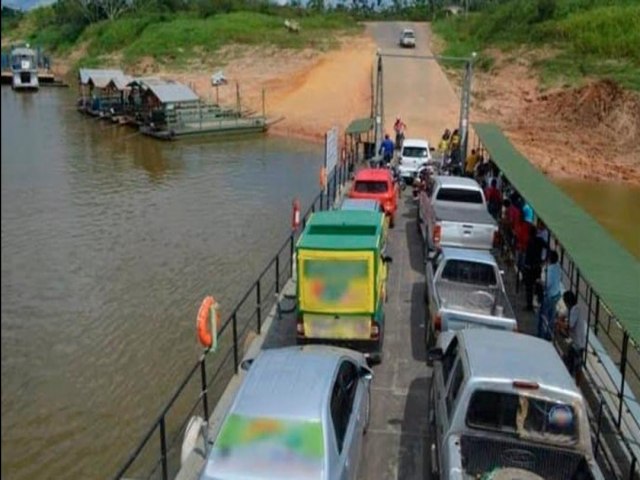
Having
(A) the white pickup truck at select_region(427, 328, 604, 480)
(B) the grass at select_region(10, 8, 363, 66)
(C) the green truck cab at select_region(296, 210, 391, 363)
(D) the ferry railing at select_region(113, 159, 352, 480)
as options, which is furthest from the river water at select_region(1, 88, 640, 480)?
(B) the grass at select_region(10, 8, 363, 66)

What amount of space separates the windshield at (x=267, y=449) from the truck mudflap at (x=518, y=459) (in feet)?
5.32

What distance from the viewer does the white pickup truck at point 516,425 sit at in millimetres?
7285

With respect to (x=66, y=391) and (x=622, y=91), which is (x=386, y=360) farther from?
(x=622, y=91)

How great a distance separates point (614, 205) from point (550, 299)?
19.8m

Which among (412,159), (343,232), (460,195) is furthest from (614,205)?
(343,232)

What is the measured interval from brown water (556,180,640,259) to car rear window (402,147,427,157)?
22.3 feet

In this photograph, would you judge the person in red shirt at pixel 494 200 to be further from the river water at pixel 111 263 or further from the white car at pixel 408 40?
the white car at pixel 408 40

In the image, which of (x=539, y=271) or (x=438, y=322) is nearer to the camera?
(x=438, y=322)

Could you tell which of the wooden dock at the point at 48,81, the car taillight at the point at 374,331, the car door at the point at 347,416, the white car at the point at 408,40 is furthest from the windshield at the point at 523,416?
the wooden dock at the point at 48,81

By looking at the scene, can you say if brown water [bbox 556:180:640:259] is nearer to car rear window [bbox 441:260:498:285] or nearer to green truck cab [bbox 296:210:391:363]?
car rear window [bbox 441:260:498:285]

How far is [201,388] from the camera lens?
38.4 feet

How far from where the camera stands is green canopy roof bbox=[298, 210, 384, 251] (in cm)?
1133

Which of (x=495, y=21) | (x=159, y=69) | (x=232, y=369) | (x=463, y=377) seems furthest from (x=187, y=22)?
(x=463, y=377)

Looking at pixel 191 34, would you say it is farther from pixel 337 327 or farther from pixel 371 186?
pixel 337 327
